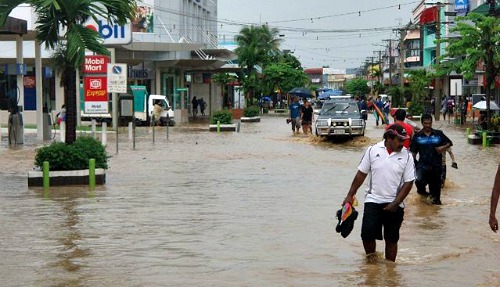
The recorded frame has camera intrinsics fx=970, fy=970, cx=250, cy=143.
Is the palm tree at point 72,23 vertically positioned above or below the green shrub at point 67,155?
above

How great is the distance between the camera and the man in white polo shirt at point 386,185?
34.9 ft

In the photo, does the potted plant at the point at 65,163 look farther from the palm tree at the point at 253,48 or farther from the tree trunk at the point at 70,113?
the palm tree at the point at 253,48

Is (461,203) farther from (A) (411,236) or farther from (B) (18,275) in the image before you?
(B) (18,275)

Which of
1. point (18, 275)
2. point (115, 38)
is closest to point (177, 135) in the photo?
point (115, 38)

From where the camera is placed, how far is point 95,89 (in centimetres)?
3155

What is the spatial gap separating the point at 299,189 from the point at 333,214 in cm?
408

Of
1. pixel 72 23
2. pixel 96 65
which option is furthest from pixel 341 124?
A: pixel 72 23

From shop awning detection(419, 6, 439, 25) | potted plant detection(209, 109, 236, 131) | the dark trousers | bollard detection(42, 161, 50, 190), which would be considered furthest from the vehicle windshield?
shop awning detection(419, 6, 439, 25)

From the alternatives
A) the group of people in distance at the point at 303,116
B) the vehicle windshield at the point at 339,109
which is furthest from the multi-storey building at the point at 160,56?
the vehicle windshield at the point at 339,109

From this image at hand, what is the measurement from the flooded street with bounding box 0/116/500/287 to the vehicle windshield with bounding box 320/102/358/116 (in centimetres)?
1244

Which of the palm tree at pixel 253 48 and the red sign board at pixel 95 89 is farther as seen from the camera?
the palm tree at pixel 253 48

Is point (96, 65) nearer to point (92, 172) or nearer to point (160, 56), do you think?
point (92, 172)

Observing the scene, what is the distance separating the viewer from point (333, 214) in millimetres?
15977

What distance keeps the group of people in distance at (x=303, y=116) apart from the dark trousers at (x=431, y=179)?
83.7ft
